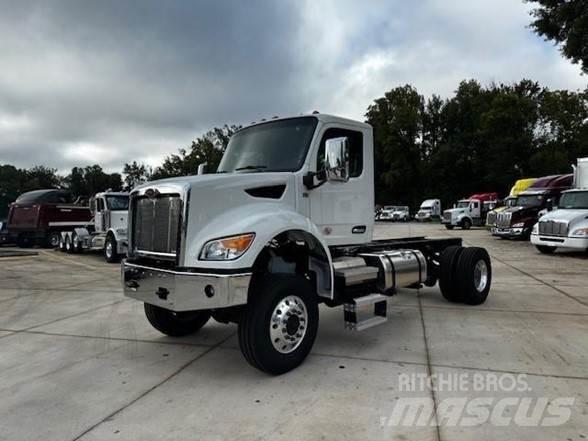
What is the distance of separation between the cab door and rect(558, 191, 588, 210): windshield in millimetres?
12016

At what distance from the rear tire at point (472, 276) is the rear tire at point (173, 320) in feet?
12.5

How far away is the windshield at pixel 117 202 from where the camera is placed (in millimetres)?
15440

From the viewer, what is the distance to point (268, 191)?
424 cm

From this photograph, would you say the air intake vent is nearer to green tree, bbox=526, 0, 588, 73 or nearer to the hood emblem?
the hood emblem

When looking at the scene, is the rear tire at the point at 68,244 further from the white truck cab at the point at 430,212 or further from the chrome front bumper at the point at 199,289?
the white truck cab at the point at 430,212

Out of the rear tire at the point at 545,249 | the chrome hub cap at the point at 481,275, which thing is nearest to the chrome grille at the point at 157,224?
the chrome hub cap at the point at 481,275

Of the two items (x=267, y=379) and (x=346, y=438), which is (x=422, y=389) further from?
(x=267, y=379)

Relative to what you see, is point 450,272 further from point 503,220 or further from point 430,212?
point 430,212

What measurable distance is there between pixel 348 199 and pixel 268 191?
124 cm

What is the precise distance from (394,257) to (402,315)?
1096 mm

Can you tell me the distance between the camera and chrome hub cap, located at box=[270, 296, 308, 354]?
12.5 feet

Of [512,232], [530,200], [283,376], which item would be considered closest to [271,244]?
[283,376]

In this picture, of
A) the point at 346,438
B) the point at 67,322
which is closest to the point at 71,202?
the point at 67,322

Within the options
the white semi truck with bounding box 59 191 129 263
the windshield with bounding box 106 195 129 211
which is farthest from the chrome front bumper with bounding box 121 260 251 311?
the windshield with bounding box 106 195 129 211
